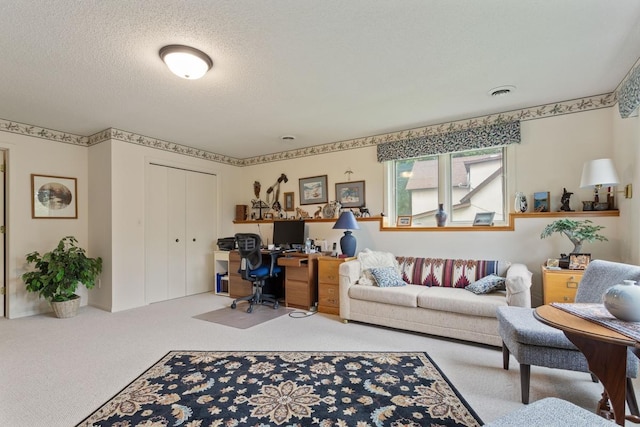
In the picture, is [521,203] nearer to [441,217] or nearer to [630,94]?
[441,217]

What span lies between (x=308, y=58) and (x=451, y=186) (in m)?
2.58

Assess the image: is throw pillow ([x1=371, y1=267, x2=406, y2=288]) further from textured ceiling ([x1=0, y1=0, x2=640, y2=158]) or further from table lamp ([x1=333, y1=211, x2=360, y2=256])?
textured ceiling ([x1=0, y1=0, x2=640, y2=158])

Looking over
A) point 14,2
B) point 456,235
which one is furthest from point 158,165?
point 456,235

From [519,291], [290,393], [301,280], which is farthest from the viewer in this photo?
[301,280]

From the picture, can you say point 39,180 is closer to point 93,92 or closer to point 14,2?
point 93,92

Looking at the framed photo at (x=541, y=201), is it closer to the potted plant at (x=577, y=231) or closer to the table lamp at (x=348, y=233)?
the potted plant at (x=577, y=231)

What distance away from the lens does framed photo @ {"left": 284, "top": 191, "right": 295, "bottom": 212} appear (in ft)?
17.4

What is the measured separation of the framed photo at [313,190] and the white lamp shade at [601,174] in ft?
10.3

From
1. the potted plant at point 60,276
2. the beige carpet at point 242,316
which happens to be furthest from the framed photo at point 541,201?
the potted plant at point 60,276

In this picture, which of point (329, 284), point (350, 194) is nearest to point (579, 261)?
point (329, 284)

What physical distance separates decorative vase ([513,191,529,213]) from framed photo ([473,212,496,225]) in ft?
0.93

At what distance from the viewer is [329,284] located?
3986 mm

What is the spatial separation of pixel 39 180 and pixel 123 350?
9.24 ft

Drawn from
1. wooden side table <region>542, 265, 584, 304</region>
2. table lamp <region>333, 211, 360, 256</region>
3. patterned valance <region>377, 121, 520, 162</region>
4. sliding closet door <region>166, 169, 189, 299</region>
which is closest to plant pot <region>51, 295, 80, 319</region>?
sliding closet door <region>166, 169, 189, 299</region>
